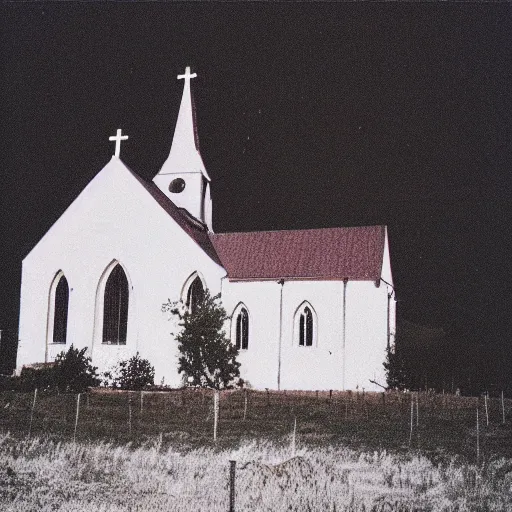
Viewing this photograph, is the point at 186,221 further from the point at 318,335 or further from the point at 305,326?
the point at 318,335

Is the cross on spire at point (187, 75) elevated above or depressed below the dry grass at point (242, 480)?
above

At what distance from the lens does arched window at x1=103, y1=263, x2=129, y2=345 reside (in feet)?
115

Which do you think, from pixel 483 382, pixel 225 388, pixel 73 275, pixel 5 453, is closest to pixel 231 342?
pixel 225 388

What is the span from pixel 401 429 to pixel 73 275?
20339mm

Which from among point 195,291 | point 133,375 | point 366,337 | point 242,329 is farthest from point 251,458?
point 242,329

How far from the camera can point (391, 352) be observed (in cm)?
3366

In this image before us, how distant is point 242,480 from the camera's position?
1237cm

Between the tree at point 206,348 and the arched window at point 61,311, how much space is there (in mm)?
6574

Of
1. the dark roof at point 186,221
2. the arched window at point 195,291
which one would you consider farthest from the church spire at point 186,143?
the arched window at point 195,291

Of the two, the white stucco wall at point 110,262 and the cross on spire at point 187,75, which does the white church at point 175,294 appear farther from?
the cross on spire at point 187,75

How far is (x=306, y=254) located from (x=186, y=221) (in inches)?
256

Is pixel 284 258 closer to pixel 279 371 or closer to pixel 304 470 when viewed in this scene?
pixel 279 371

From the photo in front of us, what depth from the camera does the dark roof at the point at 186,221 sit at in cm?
3594

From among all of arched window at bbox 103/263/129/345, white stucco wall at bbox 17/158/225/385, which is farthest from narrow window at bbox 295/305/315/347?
arched window at bbox 103/263/129/345
